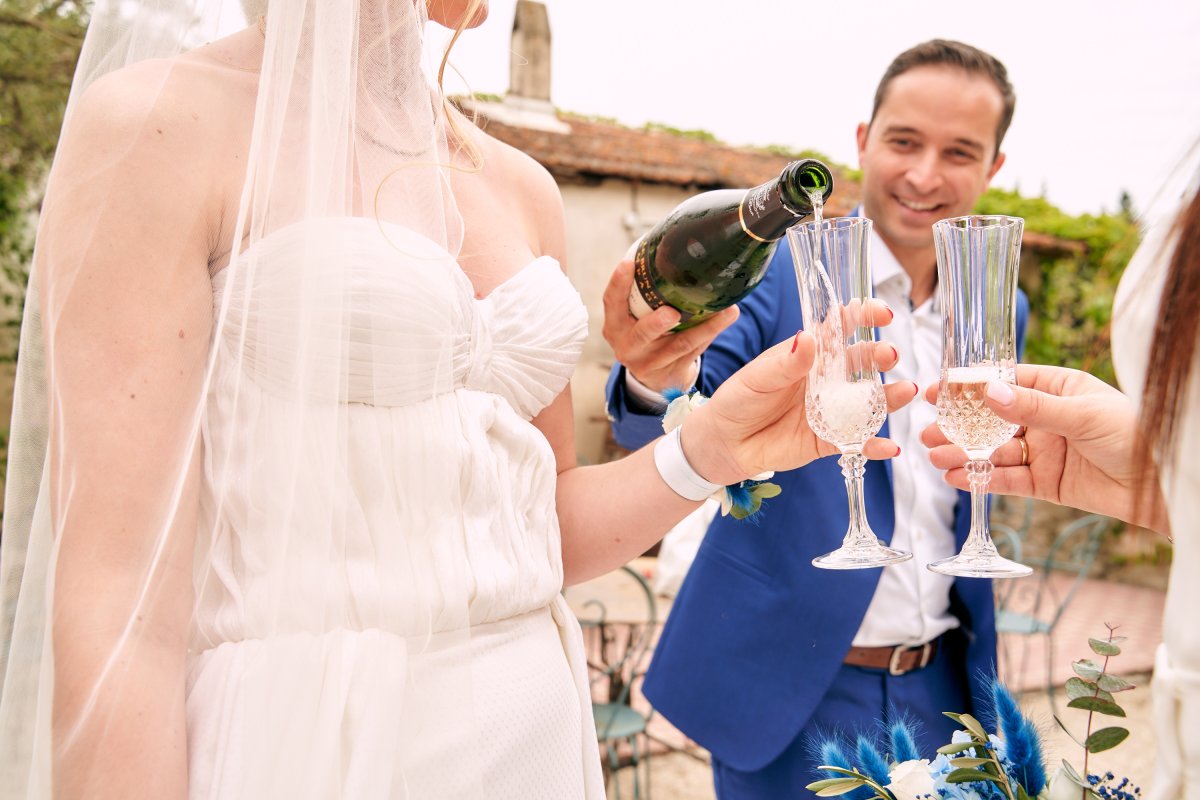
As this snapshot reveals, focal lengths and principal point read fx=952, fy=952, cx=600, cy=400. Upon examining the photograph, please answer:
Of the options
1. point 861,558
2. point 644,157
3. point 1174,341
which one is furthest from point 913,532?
point 644,157

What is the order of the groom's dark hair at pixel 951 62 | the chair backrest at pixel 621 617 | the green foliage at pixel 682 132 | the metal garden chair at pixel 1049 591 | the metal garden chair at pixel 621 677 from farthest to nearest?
the green foliage at pixel 682 132, the metal garden chair at pixel 1049 591, the chair backrest at pixel 621 617, the metal garden chair at pixel 621 677, the groom's dark hair at pixel 951 62

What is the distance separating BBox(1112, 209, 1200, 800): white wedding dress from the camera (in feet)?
2.37

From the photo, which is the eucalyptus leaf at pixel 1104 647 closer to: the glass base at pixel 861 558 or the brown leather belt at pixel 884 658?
the glass base at pixel 861 558

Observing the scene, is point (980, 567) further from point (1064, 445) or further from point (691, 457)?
point (691, 457)

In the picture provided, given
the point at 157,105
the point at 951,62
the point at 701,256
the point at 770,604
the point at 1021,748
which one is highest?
the point at 951,62

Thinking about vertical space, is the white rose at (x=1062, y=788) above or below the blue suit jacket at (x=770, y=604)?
above

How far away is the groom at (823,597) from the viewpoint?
2.37 meters

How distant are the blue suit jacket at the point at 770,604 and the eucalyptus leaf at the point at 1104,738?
4.40 ft

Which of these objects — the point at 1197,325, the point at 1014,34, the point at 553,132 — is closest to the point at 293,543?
the point at 1197,325

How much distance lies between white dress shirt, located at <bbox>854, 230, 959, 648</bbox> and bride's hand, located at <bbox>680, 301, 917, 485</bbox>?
3.10ft

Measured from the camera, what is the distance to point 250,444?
122 centimetres

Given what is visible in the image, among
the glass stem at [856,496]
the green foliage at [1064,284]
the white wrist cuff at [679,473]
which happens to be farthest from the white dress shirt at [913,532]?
the green foliage at [1064,284]

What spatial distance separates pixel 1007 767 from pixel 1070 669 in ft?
13.4

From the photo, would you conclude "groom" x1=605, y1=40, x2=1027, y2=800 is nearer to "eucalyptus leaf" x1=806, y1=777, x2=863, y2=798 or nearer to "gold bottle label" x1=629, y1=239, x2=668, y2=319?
"gold bottle label" x1=629, y1=239, x2=668, y2=319
